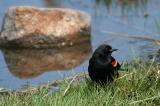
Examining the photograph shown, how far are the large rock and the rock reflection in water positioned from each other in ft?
0.49

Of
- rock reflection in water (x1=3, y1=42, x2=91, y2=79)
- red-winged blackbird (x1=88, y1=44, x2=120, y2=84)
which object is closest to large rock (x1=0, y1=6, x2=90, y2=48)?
rock reflection in water (x1=3, y1=42, x2=91, y2=79)

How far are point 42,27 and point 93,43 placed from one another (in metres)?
0.69

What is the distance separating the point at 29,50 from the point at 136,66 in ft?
7.75

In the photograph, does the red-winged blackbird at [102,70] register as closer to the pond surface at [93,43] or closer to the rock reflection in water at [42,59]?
the pond surface at [93,43]

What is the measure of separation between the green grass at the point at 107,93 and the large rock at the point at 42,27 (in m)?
2.57

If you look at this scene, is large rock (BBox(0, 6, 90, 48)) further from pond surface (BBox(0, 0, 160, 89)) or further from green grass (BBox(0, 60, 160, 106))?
green grass (BBox(0, 60, 160, 106))

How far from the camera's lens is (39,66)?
8.03 metres

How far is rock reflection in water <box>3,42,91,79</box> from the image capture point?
7.87 meters

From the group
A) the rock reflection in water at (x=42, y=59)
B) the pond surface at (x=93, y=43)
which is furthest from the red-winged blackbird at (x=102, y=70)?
the rock reflection in water at (x=42, y=59)

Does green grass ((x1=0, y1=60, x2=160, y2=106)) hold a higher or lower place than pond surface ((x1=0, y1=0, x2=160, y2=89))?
higher

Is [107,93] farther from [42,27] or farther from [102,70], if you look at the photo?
[42,27]

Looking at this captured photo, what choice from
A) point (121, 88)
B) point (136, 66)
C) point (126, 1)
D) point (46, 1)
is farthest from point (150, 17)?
point (121, 88)

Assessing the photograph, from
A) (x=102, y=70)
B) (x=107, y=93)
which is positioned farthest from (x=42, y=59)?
(x=107, y=93)

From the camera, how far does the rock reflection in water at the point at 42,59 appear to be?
7.87 m
